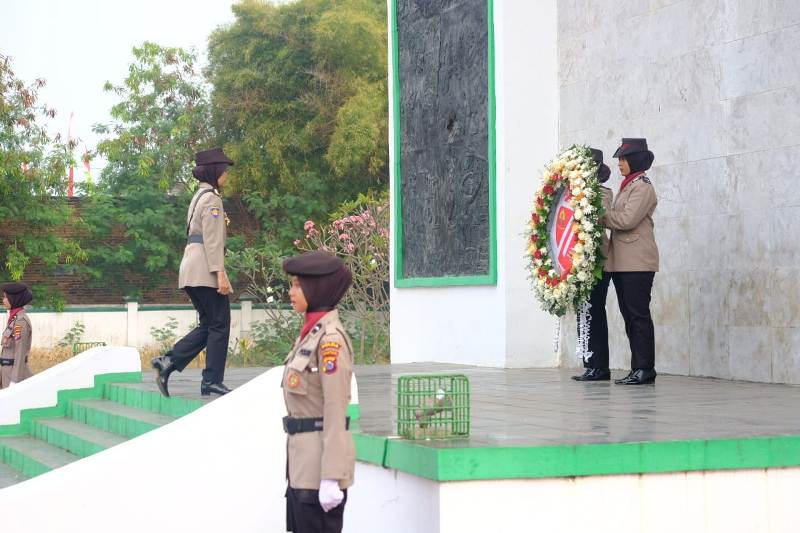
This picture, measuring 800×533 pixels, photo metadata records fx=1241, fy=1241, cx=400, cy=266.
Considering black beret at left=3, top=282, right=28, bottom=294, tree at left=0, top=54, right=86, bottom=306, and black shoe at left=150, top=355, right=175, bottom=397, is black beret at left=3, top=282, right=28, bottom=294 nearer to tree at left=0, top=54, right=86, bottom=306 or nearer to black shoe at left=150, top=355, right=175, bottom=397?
black shoe at left=150, top=355, right=175, bottom=397

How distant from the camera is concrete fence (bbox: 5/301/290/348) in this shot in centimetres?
2788

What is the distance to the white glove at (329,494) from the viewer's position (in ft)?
15.6

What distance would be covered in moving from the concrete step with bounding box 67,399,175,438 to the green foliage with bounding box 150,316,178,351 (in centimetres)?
1549

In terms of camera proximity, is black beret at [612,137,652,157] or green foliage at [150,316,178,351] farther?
green foliage at [150,316,178,351]

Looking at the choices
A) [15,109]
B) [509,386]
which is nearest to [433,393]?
[509,386]

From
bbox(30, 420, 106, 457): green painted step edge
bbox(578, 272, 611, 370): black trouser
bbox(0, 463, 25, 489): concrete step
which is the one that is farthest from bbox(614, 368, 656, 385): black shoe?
bbox(0, 463, 25, 489): concrete step

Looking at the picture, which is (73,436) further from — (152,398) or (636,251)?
(636,251)

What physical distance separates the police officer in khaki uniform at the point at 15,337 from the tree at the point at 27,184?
10.3m

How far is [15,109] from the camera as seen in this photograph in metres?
24.4

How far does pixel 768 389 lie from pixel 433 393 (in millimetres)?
4378

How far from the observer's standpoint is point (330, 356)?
16.0 ft

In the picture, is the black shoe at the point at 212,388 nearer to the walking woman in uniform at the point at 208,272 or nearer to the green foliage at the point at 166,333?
the walking woman in uniform at the point at 208,272

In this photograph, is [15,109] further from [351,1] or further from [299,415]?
[299,415]

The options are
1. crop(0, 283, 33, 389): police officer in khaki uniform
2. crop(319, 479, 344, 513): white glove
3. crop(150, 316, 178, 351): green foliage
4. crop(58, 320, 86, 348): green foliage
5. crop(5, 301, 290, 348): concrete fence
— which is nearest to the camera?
crop(319, 479, 344, 513): white glove
